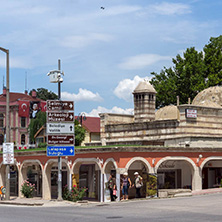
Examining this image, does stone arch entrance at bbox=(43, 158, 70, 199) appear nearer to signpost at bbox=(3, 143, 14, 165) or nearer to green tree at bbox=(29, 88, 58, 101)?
signpost at bbox=(3, 143, 14, 165)

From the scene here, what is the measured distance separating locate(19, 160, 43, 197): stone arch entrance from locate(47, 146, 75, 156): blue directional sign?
27.5ft

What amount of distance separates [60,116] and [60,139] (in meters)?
1.29

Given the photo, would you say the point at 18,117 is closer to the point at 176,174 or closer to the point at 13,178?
the point at 13,178

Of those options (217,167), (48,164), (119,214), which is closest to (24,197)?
(48,164)

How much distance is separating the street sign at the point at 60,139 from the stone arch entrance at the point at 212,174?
10475 mm

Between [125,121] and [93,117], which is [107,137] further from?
[93,117]

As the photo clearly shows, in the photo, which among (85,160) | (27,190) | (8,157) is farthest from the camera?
(27,190)

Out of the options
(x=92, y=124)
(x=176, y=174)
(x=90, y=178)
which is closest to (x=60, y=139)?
(x=90, y=178)

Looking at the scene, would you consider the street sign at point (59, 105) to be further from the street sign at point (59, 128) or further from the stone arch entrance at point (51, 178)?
the stone arch entrance at point (51, 178)

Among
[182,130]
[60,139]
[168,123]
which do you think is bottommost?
[60,139]

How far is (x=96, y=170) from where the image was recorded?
3322 cm

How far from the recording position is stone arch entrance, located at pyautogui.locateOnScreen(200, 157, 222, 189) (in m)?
33.5

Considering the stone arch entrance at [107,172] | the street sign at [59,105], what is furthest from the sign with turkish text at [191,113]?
the street sign at [59,105]

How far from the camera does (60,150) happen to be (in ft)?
88.6
